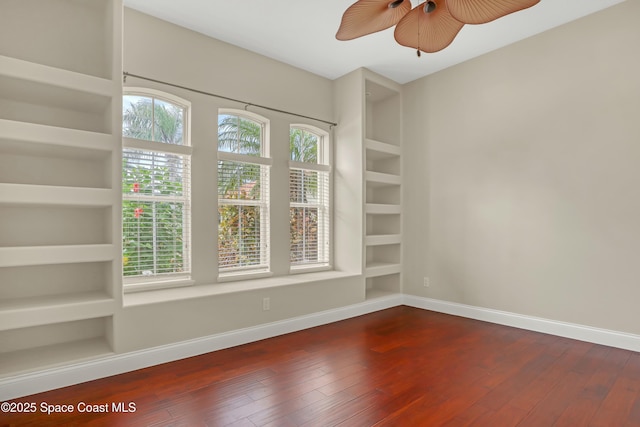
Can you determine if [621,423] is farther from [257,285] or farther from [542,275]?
[257,285]

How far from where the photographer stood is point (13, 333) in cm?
265

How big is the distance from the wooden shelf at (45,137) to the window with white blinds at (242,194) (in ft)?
4.24

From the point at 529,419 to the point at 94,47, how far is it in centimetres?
436

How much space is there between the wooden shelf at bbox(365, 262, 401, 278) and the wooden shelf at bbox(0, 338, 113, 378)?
308 centimetres

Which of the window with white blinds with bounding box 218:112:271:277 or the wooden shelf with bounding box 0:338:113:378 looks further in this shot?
the window with white blinds with bounding box 218:112:271:277

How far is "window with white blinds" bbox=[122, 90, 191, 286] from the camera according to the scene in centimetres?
330

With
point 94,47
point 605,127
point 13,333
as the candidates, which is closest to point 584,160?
point 605,127

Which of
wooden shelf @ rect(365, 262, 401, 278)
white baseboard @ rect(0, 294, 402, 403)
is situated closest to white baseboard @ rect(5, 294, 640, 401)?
white baseboard @ rect(0, 294, 402, 403)

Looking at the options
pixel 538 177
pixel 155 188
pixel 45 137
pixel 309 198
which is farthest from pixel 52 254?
pixel 538 177

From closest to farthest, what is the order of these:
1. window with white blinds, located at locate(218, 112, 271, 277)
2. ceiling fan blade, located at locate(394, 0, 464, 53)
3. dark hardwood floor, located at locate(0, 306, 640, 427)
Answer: dark hardwood floor, located at locate(0, 306, 640, 427), ceiling fan blade, located at locate(394, 0, 464, 53), window with white blinds, located at locate(218, 112, 271, 277)

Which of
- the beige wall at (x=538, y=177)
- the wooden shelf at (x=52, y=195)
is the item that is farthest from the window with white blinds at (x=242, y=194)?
the beige wall at (x=538, y=177)

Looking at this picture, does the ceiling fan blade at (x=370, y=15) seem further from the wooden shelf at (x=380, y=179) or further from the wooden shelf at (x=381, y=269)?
the wooden shelf at (x=381, y=269)

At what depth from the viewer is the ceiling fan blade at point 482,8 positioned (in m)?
1.90

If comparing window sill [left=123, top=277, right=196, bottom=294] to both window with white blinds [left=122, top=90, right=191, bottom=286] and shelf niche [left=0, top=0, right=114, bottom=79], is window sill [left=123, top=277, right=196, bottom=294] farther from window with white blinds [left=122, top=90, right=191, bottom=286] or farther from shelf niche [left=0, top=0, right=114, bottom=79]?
shelf niche [left=0, top=0, right=114, bottom=79]
